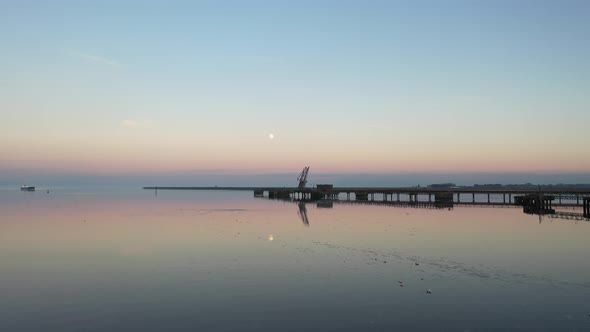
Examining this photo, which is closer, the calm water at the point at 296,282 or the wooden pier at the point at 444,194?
the calm water at the point at 296,282

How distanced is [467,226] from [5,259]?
47168 millimetres

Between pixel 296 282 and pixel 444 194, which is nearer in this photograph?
pixel 296 282

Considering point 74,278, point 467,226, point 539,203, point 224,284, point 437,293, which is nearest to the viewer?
point 437,293

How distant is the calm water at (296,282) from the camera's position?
742 inches

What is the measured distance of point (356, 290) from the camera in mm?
23875

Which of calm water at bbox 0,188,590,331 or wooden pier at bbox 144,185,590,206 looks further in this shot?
wooden pier at bbox 144,185,590,206

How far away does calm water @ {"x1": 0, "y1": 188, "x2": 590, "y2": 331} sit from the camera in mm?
18844

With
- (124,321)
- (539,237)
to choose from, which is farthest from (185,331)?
(539,237)

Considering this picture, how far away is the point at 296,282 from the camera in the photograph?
84.6 ft

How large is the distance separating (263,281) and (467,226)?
38.7 meters

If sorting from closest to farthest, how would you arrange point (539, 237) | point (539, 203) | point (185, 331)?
point (185, 331) → point (539, 237) → point (539, 203)

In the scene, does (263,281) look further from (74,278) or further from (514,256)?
(514,256)

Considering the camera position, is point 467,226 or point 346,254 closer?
point 346,254

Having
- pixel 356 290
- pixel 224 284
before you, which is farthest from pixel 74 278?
pixel 356 290
